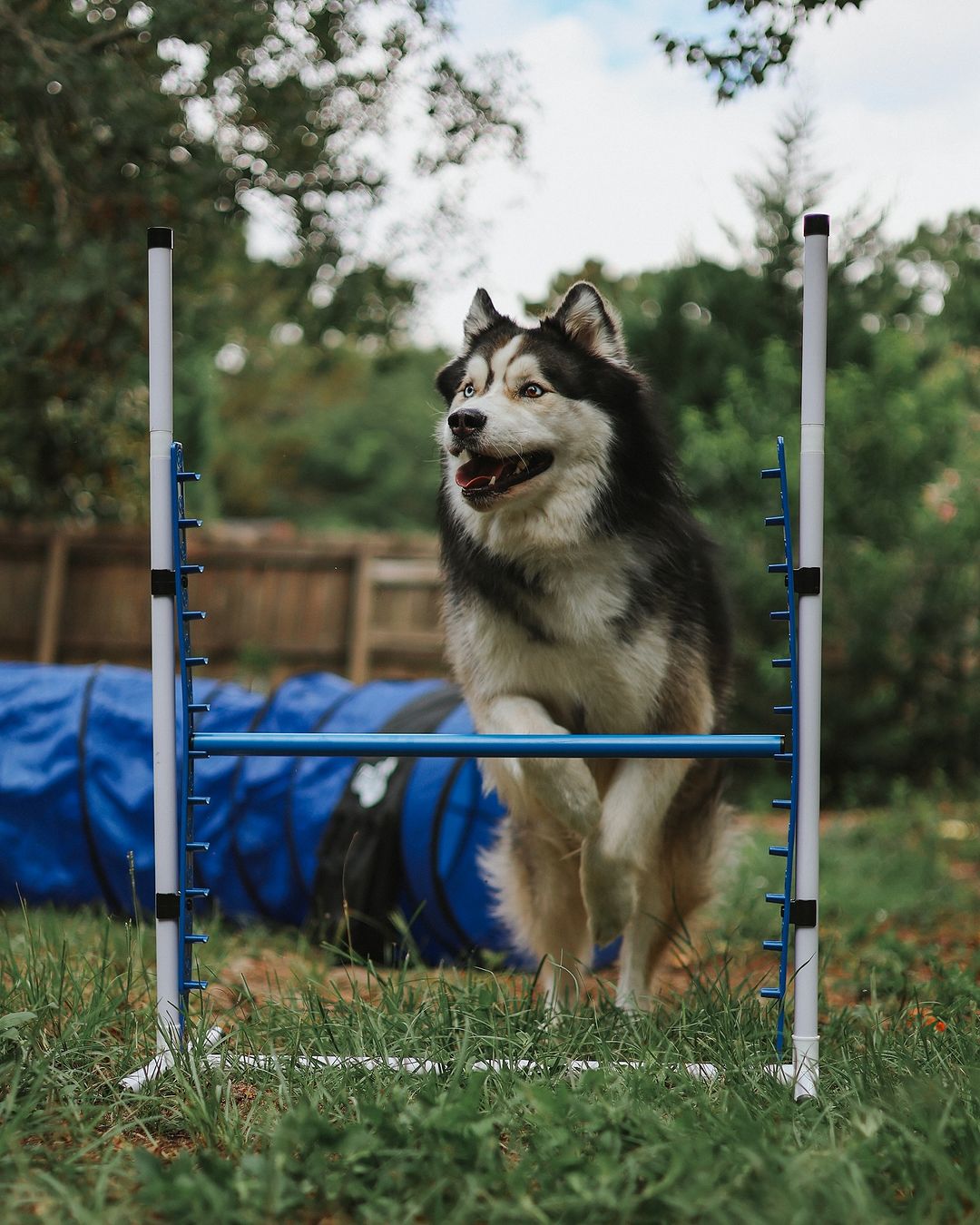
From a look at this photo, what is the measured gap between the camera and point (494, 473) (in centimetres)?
316

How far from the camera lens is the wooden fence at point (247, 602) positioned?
1131 centimetres

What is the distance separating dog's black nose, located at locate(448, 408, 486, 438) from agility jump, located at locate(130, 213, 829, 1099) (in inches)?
26.9

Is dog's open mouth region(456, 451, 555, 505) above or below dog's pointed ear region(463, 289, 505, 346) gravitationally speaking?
below

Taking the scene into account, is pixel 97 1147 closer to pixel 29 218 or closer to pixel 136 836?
pixel 136 836

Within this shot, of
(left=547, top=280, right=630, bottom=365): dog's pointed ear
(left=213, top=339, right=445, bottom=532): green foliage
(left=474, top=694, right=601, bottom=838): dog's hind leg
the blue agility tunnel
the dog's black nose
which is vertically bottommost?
the blue agility tunnel

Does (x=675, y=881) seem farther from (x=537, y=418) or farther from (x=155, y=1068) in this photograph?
(x=155, y=1068)

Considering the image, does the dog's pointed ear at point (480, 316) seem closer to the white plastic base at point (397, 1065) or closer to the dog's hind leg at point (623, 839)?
the dog's hind leg at point (623, 839)

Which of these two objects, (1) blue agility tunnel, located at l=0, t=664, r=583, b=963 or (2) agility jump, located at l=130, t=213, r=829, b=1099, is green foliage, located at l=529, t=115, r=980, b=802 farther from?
(2) agility jump, located at l=130, t=213, r=829, b=1099

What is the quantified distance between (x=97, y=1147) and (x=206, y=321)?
7276mm

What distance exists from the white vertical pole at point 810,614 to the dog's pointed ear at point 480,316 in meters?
0.95

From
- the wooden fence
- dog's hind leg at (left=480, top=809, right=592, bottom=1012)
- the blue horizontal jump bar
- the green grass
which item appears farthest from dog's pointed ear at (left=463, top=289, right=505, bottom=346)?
the wooden fence

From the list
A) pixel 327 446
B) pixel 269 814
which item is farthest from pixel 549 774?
pixel 327 446

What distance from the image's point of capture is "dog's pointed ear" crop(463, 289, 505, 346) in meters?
3.44

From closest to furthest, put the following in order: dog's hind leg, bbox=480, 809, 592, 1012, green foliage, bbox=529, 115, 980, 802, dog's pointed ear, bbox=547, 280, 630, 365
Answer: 1. dog's pointed ear, bbox=547, 280, 630, 365
2. dog's hind leg, bbox=480, 809, 592, 1012
3. green foliage, bbox=529, 115, 980, 802
